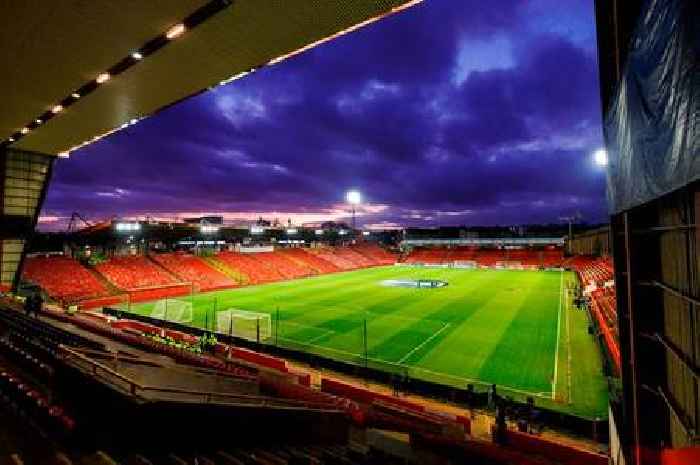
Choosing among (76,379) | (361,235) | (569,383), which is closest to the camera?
(76,379)

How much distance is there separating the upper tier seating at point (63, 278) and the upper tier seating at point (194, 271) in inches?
344

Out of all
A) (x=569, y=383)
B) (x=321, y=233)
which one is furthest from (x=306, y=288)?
(x=321, y=233)

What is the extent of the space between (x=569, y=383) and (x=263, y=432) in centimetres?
1360

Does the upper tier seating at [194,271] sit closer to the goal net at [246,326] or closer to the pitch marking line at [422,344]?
the goal net at [246,326]

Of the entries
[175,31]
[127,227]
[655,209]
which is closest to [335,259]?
[127,227]

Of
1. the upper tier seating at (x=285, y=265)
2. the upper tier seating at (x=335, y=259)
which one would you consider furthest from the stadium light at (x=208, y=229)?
the upper tier seating at (x=335, y=259)

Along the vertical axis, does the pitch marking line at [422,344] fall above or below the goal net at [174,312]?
below

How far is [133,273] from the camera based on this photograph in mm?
41844

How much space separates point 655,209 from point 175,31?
1150 centimetres

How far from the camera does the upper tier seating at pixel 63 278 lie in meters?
34.2

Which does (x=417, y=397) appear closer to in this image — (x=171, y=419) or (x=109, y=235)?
(x=171, y=419)

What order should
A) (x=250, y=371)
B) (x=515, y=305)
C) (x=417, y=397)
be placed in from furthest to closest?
(x=515, y=305) < (x=417, y=397) < (x=250, y=371)

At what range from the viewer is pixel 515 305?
104 ft

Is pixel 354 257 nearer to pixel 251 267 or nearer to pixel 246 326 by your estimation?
pixel 251 267
